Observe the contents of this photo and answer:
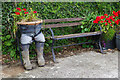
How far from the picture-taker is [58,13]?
4703mm

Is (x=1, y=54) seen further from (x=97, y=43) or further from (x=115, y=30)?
(x=115, y=30)

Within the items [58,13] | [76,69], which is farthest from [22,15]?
[76,69]

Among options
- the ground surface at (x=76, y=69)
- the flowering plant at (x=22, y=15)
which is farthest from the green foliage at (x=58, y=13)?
the ground surface at (x=76, y=69)

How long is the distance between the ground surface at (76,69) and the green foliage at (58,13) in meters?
0.71

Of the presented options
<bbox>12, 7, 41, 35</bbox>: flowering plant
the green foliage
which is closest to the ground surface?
the green foliage

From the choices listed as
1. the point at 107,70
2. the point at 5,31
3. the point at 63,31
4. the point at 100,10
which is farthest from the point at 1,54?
the point at 100,10

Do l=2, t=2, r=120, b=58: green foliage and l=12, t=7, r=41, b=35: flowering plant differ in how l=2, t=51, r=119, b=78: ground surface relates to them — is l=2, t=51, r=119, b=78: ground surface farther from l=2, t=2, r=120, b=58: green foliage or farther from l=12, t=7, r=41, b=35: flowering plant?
l=12, t=7, r=41, b=35: flowering plant

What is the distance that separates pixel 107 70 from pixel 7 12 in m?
2.78

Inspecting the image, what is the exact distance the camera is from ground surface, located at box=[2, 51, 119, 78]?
3.34m

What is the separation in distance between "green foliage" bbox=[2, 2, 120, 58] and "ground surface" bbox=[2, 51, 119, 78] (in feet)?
2.34

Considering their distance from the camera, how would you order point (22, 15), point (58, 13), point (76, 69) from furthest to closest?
point (58, 13) → point (22, 15) → point (76, 69)

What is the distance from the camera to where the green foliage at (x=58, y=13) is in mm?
4082

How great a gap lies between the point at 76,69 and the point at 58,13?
6.07 feet

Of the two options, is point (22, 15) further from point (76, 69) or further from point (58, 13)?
point (76, 69)
